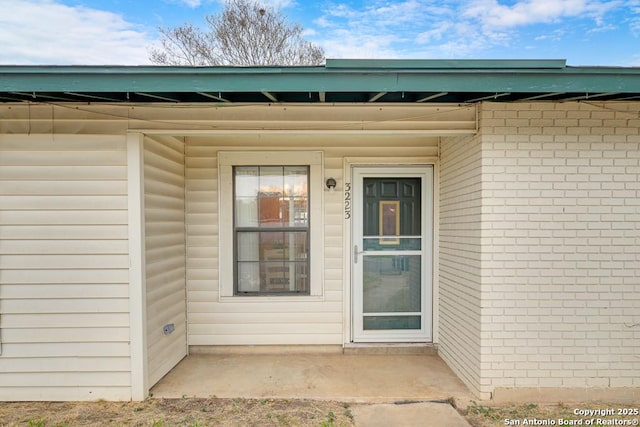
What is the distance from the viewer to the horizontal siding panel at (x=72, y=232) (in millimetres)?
2869

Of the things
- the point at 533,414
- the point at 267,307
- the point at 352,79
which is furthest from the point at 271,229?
the point at 533,414

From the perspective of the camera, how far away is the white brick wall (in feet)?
9.35

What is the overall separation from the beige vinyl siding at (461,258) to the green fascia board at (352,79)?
24.8 inches

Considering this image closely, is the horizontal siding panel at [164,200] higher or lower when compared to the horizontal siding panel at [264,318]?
higher

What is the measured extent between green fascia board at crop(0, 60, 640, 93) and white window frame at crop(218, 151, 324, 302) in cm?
145

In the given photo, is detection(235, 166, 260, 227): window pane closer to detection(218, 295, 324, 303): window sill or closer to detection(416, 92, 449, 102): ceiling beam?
detection(218, 295, 324, 303): window sill

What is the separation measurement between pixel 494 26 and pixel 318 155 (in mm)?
8415

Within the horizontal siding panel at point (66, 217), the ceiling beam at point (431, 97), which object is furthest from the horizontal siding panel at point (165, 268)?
the ceiling beam at point (431, 97)

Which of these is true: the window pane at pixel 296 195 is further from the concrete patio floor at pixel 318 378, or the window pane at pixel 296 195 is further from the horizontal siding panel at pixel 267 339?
the concrete patio floor at pixel 318 378

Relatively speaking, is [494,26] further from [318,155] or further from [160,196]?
[160,196]

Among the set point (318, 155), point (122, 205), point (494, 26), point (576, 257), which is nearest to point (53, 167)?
point (122, 205)

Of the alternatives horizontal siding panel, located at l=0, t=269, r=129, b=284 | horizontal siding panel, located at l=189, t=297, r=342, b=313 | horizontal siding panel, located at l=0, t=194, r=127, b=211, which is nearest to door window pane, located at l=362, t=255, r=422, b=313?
horizontal siding panel, located at l=189, t=297, r=342, b=313

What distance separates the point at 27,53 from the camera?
348 inches

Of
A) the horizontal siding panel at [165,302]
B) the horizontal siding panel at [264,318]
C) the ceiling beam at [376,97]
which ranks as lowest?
the horizontal siding panel at [264,318]
